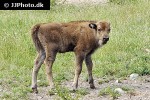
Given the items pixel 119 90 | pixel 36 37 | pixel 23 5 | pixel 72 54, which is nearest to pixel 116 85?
pixel 119 90

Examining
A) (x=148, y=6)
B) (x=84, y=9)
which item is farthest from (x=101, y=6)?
(x=148, y=6)

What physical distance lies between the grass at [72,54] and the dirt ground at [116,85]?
25cm

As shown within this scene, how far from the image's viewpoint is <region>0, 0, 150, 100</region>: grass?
10.2m

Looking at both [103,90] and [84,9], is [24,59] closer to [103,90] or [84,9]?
[103,90]

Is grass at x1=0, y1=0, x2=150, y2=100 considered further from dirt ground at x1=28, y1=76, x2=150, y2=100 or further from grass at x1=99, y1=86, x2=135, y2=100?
grass at x1=99, y1=86, x2=135, y2=100

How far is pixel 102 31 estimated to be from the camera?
29.2 ft

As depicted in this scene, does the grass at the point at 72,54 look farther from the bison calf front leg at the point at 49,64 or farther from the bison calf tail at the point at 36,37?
the bison calf tail at the point at 36,37

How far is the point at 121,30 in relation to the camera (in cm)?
1379

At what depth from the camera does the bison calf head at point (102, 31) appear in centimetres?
884

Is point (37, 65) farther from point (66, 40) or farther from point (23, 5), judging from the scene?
point (23, 5)

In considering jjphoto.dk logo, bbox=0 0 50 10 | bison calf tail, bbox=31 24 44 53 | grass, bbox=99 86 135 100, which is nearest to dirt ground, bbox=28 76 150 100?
grass, bbox=99 86 135 100

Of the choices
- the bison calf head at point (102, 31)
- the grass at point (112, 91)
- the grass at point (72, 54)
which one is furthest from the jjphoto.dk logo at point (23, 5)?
the grass at point (112, 91)

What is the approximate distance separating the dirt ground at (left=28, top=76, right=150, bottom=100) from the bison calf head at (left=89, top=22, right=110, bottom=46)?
92 cm

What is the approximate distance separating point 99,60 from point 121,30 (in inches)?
98.9
